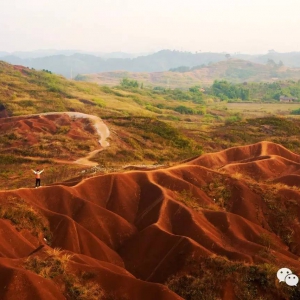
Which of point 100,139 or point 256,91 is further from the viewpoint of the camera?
Answer: point 256,91

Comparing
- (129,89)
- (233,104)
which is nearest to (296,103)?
(233,104)

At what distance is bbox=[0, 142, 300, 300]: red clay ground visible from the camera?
19641mm

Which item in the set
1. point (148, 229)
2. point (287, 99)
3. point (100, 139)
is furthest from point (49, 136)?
point (287, 99)

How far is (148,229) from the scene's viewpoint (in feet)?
89.7

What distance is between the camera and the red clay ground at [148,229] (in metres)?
19.6

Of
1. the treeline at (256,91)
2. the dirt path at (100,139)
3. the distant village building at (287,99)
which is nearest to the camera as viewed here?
the dirt path at (100,139)

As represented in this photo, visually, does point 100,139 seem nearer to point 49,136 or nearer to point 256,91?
point 49,136

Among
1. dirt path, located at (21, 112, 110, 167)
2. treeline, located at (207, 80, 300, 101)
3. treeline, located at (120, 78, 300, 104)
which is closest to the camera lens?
dirt path, located at (21, 112, 110, 167)

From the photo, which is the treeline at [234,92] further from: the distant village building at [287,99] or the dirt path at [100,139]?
the dirt path at [100,139]

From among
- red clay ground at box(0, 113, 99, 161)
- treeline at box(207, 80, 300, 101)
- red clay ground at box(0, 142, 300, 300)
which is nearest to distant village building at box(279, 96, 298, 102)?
treeline at box(207, 80, 300, 101)

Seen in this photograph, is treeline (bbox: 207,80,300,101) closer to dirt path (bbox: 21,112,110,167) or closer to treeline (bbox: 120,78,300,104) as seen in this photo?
treeline (bbox: 120,78,300,104)

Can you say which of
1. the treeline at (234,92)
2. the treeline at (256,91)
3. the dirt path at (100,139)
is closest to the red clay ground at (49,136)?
the dirt path at (100,139)

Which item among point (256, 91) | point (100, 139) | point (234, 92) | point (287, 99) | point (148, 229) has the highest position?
point (148, 229)

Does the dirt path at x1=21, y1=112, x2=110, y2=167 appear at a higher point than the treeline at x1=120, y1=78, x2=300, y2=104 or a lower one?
higher
